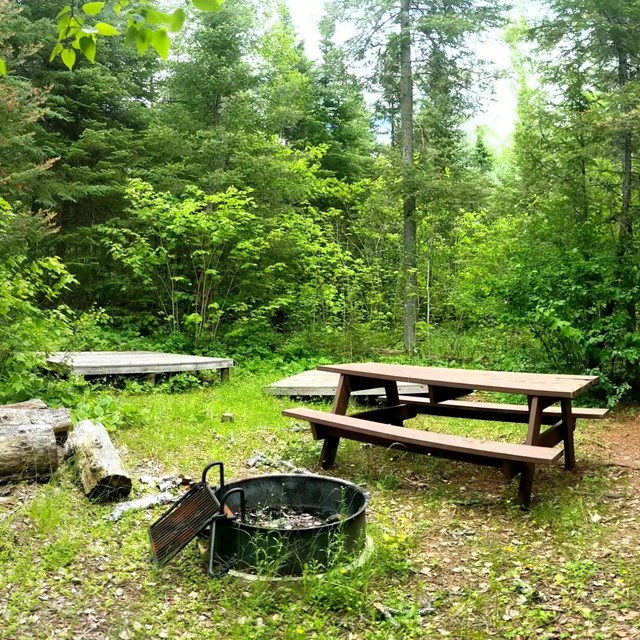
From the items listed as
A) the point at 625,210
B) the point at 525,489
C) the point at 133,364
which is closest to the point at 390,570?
the point at 525,489

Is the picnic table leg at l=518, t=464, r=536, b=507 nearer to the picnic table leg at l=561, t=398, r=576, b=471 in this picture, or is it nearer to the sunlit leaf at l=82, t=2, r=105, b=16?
the picnic table leg at l=561, t=398, r=576, b=471

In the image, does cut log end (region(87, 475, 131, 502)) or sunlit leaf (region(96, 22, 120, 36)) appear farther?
cut log end (region(87, 475, 131, 502))

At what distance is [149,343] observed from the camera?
9.95m

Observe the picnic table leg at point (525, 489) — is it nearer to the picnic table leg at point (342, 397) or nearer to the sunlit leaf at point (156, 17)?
the picnic table leg at point (342, 397)

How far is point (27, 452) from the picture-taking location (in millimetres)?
3746

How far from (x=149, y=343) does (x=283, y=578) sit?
789 centimetres


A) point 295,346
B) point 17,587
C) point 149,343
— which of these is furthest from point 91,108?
point 17,587

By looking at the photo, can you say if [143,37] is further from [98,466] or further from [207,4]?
[98,466]

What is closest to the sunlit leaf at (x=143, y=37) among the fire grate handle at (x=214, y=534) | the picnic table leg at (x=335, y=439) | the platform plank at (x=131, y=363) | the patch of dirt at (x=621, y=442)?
the fire grate handle at (x=214, y=534)

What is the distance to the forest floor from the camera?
241cm

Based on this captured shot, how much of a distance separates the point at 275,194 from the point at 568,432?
26.3ft

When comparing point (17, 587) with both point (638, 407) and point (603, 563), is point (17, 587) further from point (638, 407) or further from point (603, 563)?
point (638, 407)

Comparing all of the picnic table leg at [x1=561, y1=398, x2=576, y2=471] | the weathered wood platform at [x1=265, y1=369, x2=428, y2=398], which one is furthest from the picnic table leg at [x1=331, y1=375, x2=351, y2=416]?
the weathered wood platform at [x1=265, y1=369, x2=428, y2=398]

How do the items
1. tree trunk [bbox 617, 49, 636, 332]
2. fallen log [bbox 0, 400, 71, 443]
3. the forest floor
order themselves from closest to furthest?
the forest floor
fallen log [bbox 0, 400, 71, 443]
tree trunk [bbox 617, 49, 636, 332]
